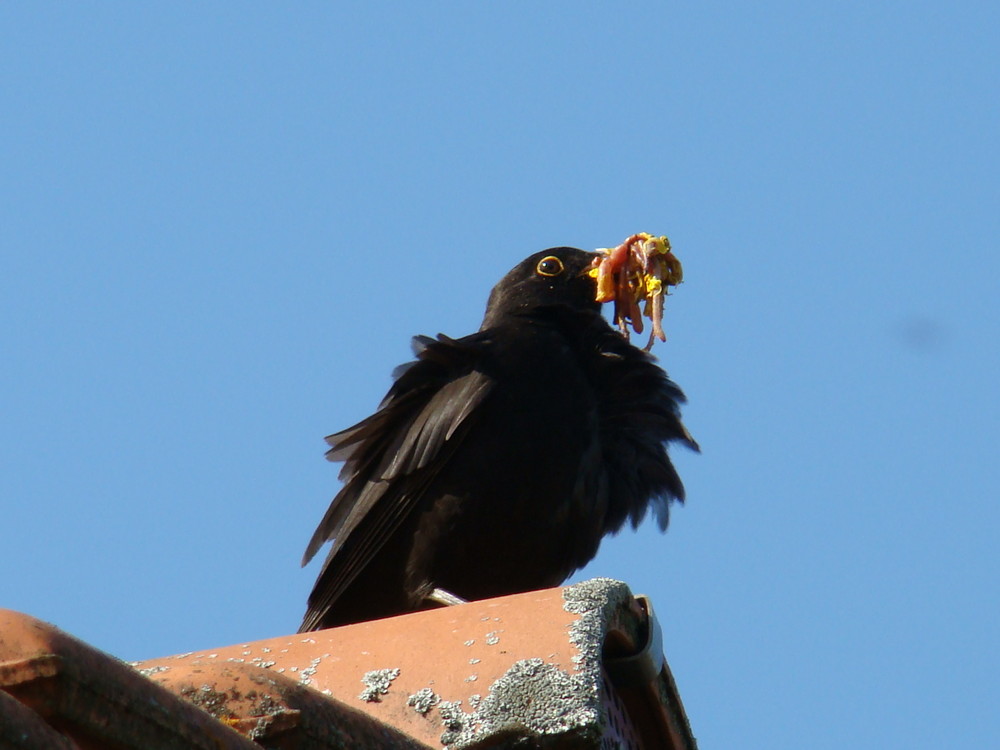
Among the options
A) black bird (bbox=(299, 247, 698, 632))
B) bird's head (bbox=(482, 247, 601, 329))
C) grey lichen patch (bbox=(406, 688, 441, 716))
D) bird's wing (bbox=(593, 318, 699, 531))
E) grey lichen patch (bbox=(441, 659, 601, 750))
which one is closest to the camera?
grey lichen patch (bbox=(441, 659, 601, 750))

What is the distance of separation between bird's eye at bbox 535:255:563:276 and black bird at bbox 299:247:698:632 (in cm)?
54

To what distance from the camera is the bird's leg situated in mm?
4714

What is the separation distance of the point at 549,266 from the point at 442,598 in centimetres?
172

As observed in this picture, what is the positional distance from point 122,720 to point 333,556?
3.23 m

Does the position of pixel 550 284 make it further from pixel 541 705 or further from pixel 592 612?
pixel 541 705

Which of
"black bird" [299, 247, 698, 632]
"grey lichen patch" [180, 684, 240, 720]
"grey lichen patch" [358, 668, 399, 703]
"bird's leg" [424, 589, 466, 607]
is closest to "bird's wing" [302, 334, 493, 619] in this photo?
"black bird" [299, 247, 698, 632]

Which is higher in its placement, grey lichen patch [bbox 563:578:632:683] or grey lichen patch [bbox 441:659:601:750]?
grey lichen patch [bbox 563:578:632:683]

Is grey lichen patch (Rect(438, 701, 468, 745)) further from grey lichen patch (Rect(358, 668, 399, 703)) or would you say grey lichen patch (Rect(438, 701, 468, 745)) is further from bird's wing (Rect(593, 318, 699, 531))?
bird's wing (Rect(593, 318, 699, 531))

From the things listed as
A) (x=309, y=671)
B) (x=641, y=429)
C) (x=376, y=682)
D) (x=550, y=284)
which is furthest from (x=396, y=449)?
(x=376, y=682)

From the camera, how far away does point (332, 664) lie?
9.89ft

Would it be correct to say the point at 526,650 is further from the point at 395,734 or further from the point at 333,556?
the point at 333,556

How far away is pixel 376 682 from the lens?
2.91 meters

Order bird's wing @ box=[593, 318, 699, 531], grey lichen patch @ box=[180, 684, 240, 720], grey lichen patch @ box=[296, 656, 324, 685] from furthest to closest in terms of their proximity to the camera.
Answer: bird's wing @ box=[593, 318, 699, 531] → grey lichen patch @ box=[296, 656, 324, 685] → grey lichen patch @ box=[180, 684, 240, 720]

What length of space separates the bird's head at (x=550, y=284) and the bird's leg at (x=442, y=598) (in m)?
1.29
